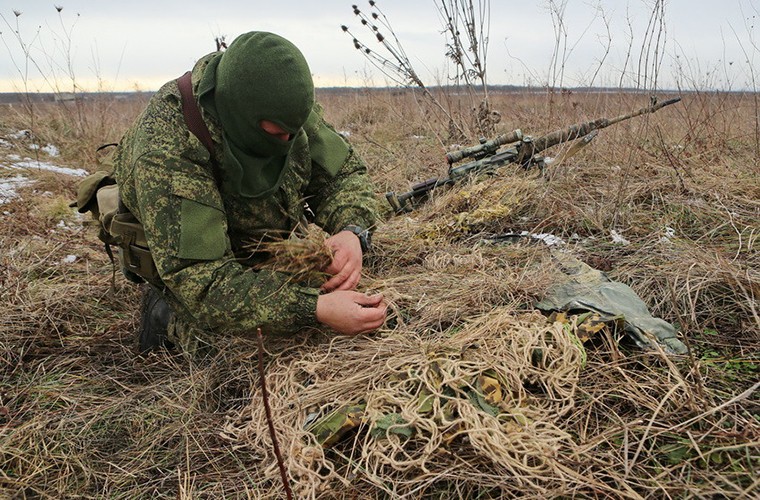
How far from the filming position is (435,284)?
2.48 m

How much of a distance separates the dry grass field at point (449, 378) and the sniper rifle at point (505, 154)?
1.38 ft

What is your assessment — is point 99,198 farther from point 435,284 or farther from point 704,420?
point 704,420

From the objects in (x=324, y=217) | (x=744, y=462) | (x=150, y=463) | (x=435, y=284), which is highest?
(x=324, y=217)

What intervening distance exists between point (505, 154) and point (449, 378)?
273cm

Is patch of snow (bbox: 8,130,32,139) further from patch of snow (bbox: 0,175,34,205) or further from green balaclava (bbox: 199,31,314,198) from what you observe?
green balaclava (bbox: 199,31,314,198)

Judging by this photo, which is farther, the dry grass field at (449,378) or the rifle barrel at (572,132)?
the rifle barrel at (572,132)

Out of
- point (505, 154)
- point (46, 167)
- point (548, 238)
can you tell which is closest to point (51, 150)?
point (46, 167)

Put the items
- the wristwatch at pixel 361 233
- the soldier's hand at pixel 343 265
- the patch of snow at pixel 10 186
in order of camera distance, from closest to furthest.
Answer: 1. the soldier's hand at pixel 343 265
2. the wristwatch at pixel 361 233
3. the patch of snow at pixel 10 186

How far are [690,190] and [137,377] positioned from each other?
339 centimetres

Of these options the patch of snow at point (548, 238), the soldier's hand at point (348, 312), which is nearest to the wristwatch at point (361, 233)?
the soldier's hand at point (348, 312)

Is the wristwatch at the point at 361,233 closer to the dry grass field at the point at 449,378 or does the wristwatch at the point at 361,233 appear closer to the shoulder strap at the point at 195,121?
the dry grass field at the point at 449,378

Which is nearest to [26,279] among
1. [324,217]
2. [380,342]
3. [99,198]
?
[99,198]

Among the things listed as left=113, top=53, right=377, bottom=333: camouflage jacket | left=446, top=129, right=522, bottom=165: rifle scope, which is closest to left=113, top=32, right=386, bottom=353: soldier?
left=113, top=53, right=377, bottom=333: camouflage jacket

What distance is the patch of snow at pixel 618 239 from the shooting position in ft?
9.37
